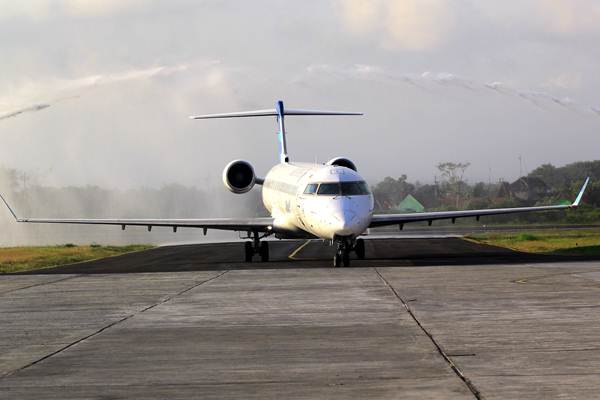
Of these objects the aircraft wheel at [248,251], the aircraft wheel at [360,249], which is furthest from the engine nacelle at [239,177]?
the aircraft wheel at [360,249]

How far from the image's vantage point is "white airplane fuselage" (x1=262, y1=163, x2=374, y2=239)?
27047 mm

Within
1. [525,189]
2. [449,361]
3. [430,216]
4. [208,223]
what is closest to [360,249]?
[430,216]

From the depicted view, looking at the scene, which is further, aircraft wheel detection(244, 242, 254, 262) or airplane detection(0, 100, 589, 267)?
aircraft wheel detection(244, 242, 254, 262)

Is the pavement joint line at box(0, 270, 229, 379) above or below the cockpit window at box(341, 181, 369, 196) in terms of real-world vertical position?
below

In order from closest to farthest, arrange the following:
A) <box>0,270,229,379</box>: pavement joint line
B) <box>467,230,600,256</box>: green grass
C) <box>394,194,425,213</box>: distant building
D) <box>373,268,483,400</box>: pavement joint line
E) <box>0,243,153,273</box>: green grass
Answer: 1. <box>373,268,483,400</box>: pavement joint line
2. <box>0,270,229,379</box>: pavement joint line
3. <box>0,243,153,273</box>: green grass
4. <box>467,230,600,256</box>: green grass
5. <box>394,194,425,213</box>: distant building

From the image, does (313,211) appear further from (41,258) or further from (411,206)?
(411,206)

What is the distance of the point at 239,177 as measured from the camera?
124ft

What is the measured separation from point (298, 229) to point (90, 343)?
19888 mm

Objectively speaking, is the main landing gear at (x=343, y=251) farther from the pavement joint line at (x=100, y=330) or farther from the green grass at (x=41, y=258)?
the green grass at (x=41, y=258)

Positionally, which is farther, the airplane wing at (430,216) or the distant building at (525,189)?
the distant building at (525,189)

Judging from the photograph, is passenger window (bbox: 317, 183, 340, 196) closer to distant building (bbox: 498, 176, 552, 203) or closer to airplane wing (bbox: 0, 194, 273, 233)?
airplane wing (bbox: 0, 194, 273, 233)

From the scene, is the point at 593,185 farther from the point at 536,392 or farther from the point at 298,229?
the point at 536,392

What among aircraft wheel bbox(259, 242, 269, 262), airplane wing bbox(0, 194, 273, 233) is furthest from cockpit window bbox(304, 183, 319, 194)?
aircraft wheel bbox(259, 242, 269, 262)

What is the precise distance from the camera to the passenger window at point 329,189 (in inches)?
1110
